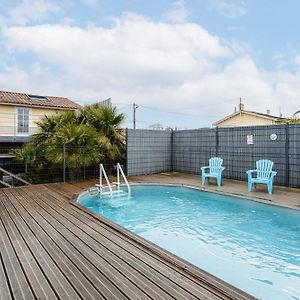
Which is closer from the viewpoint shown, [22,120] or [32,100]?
[22,120]

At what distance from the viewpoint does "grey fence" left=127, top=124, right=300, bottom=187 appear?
7.58 metres

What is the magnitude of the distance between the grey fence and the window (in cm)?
847

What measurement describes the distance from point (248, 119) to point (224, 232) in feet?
55.5

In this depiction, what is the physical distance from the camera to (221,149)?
9.29m

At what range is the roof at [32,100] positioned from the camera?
15.0 m

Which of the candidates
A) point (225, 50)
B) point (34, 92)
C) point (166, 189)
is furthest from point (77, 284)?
point (34, 92)

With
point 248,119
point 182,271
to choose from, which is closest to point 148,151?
point 182,271

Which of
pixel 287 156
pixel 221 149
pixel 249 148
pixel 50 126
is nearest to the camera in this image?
pixel 287 156

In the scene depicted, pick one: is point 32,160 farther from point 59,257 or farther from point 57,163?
point 59,257

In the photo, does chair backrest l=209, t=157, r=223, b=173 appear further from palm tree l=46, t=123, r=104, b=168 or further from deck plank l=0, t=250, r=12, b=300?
deck plank l=0, t=250, r=12, b=300

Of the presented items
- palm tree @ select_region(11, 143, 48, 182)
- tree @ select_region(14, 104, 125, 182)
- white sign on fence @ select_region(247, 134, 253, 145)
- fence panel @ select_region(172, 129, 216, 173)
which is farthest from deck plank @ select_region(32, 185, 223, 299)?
fence panel @ select_region(172, 129, 216, 173)

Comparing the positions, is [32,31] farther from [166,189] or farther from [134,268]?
[134,268]

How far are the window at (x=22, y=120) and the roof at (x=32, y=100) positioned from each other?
0.46 meters

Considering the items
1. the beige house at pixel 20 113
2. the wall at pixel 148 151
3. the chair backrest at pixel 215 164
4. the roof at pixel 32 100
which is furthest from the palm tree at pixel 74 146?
the roof at pixel 32 100
